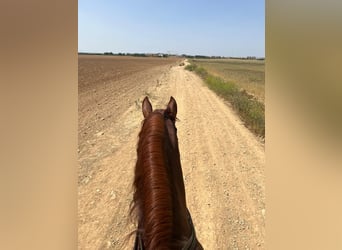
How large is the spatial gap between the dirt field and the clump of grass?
0.04 m

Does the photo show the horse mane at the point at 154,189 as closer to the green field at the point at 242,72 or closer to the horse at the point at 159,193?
the horse at the point at 159,193

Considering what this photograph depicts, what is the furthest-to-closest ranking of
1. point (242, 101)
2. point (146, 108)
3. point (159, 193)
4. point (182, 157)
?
point (242, 101)
point (182, 157)
point (146, 108)
point (159, 193)

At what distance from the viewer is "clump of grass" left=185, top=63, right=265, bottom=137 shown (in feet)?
5.50

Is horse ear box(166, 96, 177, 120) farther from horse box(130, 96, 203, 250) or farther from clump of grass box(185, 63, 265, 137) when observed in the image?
clump of grass box(185, 63, 265, 137)

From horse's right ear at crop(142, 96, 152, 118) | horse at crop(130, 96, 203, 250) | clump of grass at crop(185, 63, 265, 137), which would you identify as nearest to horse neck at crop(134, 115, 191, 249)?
horse at crop(130, 96, 203, 250)

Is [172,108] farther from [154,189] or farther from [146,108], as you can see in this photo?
[154,189]

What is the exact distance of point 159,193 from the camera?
1.08 metres

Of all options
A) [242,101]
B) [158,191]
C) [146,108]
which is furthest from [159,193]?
[242,101]

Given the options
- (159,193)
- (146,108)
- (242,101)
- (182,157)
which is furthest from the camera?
(242,101)

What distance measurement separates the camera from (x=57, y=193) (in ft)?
5.39

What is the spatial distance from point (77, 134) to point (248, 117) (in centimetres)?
84

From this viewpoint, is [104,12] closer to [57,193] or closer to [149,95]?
[149,95]

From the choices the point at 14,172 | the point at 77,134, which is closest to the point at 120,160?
the point at 77,134

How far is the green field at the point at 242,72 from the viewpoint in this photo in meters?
1.66
